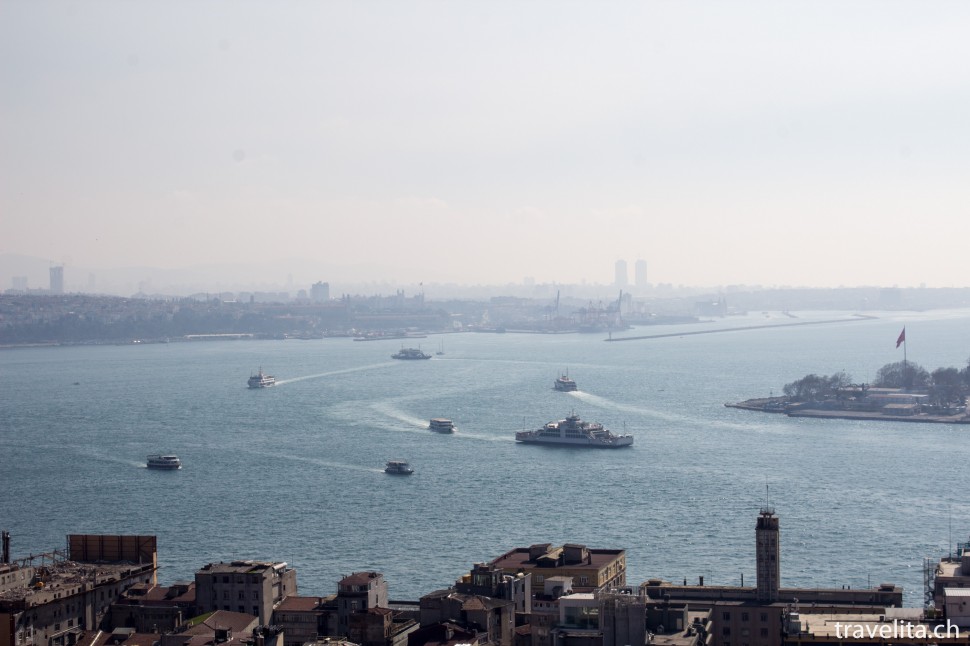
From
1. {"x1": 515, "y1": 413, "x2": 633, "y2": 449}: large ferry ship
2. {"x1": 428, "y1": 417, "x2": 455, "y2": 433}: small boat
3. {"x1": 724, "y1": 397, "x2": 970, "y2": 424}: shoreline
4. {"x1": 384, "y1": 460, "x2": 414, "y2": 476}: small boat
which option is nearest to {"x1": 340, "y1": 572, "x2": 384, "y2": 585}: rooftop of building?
{"x1": 384, "y1": 460, "x2": 414, "y2": 476}: small boat

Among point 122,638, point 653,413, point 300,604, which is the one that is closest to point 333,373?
point 653,413

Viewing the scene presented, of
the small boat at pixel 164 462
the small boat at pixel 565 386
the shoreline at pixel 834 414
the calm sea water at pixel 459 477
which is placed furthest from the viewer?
the small boat at pixel 565 386

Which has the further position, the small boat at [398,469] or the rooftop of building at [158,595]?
the small boat at [398,469]

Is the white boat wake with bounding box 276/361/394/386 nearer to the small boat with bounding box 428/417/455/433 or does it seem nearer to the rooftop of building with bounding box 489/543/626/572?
the small boat with bounding box 428/417/455/433

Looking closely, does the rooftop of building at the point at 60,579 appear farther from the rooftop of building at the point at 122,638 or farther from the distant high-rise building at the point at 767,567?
the distant high-rise building at the point at 767,567

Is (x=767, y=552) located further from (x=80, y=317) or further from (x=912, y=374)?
(x=80, y=317)

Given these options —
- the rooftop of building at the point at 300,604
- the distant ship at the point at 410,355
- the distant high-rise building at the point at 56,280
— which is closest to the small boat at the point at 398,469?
the rooftop of building at the point at 300,604

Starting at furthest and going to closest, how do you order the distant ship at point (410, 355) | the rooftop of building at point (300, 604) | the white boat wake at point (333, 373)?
the distant ship at point (410, 355) < the white boat wake at point (333, 373) < the rooftop of building at point (300, 604)
